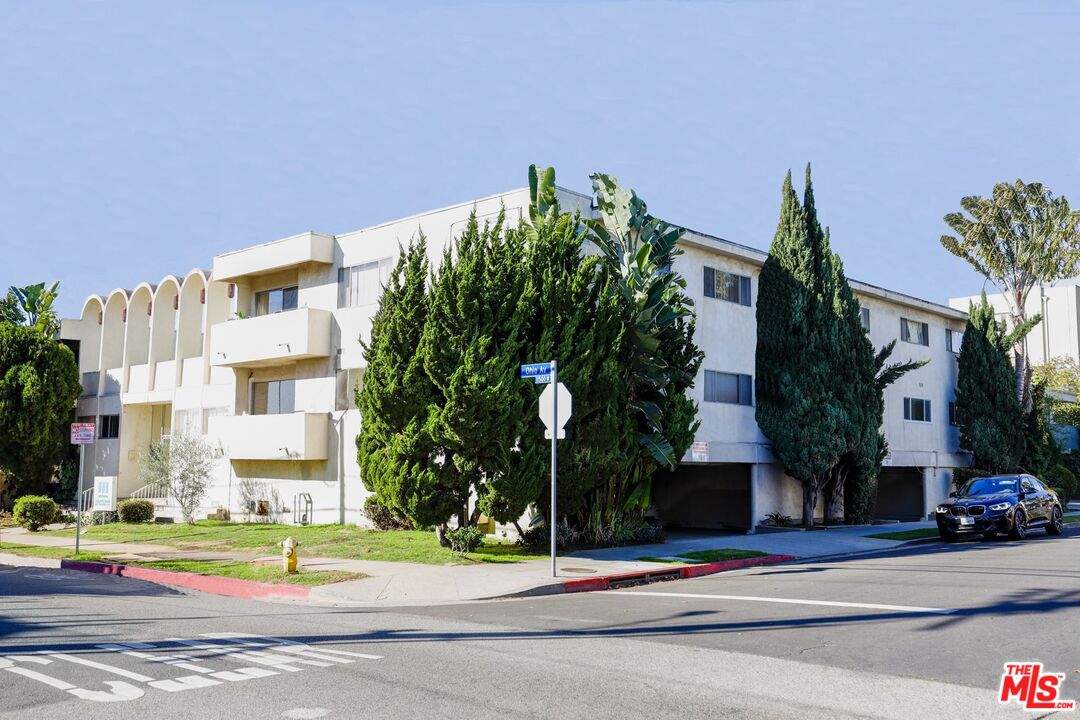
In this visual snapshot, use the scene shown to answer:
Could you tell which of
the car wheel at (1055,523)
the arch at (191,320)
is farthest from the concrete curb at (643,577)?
the arch at (191,320)

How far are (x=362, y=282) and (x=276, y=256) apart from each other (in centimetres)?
345

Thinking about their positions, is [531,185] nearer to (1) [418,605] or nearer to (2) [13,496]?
(1) [418,605]

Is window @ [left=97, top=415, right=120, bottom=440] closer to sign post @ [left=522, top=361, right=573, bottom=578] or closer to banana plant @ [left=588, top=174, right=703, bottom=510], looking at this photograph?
banana plant @ [left=588, top=174, right=703, bottom=510]

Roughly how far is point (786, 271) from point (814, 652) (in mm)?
19509

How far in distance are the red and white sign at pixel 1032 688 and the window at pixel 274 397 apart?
2366 cm

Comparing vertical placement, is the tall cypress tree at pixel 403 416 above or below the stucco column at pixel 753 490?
above

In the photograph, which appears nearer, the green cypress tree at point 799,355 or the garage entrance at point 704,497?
the green cypress tree at point 799,355

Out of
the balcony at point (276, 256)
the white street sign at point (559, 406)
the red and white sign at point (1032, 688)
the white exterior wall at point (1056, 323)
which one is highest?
the white exterior wall at point (1056, 323)

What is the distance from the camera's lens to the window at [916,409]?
112 feet

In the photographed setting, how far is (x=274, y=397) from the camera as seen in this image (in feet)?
96.6

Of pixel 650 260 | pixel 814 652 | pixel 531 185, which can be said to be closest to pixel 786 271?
pixel 650 260

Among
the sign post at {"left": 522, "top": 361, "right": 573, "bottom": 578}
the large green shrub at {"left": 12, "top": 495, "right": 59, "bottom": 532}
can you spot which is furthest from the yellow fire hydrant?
the large green shrub at {"left": 12, "top": 495, "right": 59, "bottom": 532}

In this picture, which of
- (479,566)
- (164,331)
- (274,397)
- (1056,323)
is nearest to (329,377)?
(274,397)

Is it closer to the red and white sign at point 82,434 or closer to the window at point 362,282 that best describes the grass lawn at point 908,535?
the window at point 362,282
